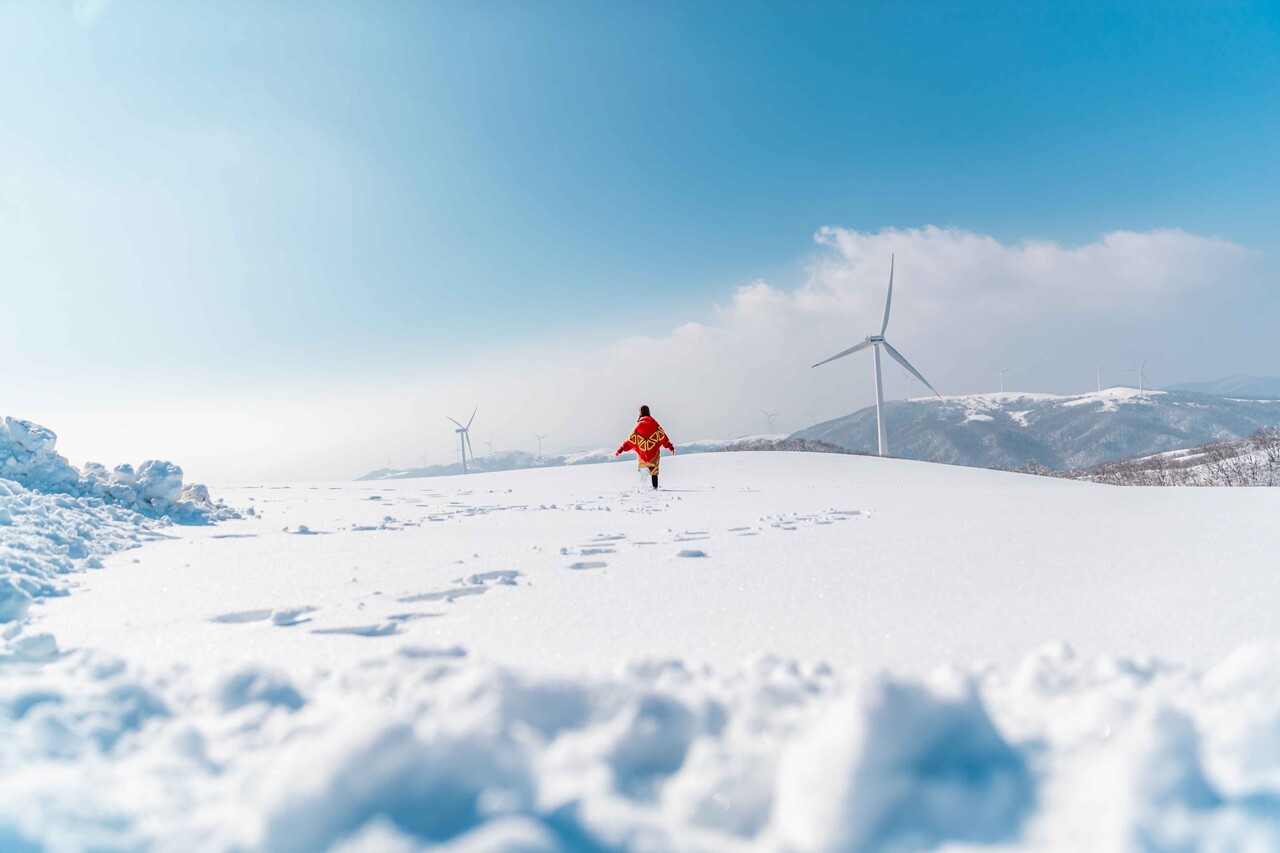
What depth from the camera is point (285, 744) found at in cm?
124

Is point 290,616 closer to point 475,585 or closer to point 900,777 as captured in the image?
point 475,585

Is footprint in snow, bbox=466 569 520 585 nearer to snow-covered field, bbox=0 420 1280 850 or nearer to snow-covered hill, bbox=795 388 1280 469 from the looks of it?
snow-covered field, bbox=0 420 1280 850

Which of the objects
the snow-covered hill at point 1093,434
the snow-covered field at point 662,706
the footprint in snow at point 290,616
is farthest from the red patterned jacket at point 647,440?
the snow-covered hill at point 1093,434

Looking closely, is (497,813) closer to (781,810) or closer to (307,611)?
(781,810)

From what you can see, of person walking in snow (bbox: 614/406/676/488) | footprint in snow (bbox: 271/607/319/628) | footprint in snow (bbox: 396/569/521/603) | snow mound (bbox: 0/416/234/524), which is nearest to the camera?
footprint in snow (bbox: 271/607/319/628)

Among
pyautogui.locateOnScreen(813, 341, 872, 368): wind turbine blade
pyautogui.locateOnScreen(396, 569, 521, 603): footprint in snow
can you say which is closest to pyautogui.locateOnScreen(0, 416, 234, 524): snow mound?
pyautogui.locateOnScreen(396, 569, 521, 603): footprint in snow

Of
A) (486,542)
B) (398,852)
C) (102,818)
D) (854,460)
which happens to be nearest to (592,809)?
(398,852)

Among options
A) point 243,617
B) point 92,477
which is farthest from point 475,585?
point 92,477

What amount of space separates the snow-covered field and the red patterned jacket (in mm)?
7211

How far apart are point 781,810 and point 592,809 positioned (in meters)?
0.35

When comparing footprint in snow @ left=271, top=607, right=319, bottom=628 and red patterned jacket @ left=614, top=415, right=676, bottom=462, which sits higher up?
red patterned jacket @ left=614, top=415, right=676, bottom=462

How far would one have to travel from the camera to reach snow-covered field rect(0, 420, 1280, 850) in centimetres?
102

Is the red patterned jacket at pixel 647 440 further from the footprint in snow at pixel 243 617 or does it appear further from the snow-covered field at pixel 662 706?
the footprint in snow at pixel 243 617

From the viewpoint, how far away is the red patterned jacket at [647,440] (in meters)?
10.2
